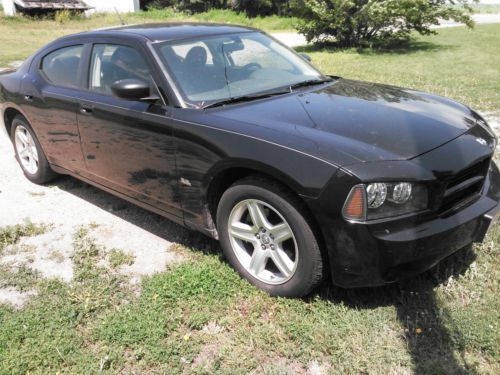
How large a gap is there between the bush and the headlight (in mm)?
14198

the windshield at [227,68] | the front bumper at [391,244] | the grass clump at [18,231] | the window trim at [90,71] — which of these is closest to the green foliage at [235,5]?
the windshield at [227,68]

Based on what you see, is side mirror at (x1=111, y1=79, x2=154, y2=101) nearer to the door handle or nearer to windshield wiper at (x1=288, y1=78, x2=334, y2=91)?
the door handle

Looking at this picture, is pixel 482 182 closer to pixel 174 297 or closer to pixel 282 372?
pixel 282 372

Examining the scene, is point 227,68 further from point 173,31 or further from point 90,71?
point 90,71

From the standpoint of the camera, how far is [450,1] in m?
15.7

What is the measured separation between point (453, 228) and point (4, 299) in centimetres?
287

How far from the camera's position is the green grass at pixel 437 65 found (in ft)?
29.8

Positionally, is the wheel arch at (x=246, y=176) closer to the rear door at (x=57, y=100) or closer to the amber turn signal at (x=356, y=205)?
the amber turn signal at (x=356, y=205)

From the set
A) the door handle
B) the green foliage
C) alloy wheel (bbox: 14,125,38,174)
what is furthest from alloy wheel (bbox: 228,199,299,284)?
the green foliage

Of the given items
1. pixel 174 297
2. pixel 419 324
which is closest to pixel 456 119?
pixel 419 324

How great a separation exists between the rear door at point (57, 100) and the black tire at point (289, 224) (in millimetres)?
1848

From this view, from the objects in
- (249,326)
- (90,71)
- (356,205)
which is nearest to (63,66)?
(90,71)

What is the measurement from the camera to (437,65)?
499 inches

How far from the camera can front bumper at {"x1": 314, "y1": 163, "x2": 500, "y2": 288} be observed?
8.17ft
